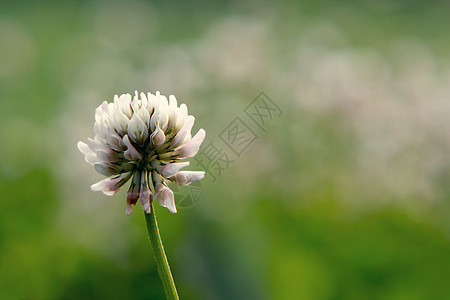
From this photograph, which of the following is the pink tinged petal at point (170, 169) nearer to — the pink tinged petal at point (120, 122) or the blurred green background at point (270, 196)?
the pink tinged petal at point (120, 122)

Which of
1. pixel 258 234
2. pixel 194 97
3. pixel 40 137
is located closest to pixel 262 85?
pixel 194 97

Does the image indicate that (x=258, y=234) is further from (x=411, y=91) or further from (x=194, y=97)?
(x=411, y=91)

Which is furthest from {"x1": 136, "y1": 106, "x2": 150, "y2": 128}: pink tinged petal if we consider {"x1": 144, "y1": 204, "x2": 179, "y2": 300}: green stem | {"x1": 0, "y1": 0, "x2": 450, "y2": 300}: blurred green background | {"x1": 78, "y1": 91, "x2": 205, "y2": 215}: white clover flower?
{"x1": 0, "y1": 0, "x2": 450, "y2": 300}: blurred green background

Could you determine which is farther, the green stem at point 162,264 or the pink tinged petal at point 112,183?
the pink tinged petal at point 112,183

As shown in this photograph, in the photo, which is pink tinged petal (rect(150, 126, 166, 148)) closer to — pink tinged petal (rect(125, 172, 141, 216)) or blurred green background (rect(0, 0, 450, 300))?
pink tinged petal (rect(125, 172, 141, 216))

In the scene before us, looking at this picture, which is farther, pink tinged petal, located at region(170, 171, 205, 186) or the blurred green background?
the blurred green background

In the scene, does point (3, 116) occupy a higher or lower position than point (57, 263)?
higher

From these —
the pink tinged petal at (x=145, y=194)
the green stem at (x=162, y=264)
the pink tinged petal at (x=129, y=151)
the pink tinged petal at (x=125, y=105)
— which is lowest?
the green stem at (x=162, y=264)

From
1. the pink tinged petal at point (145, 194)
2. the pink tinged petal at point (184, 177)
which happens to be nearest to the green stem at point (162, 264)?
the pink tinged petal at point (145, 194)
